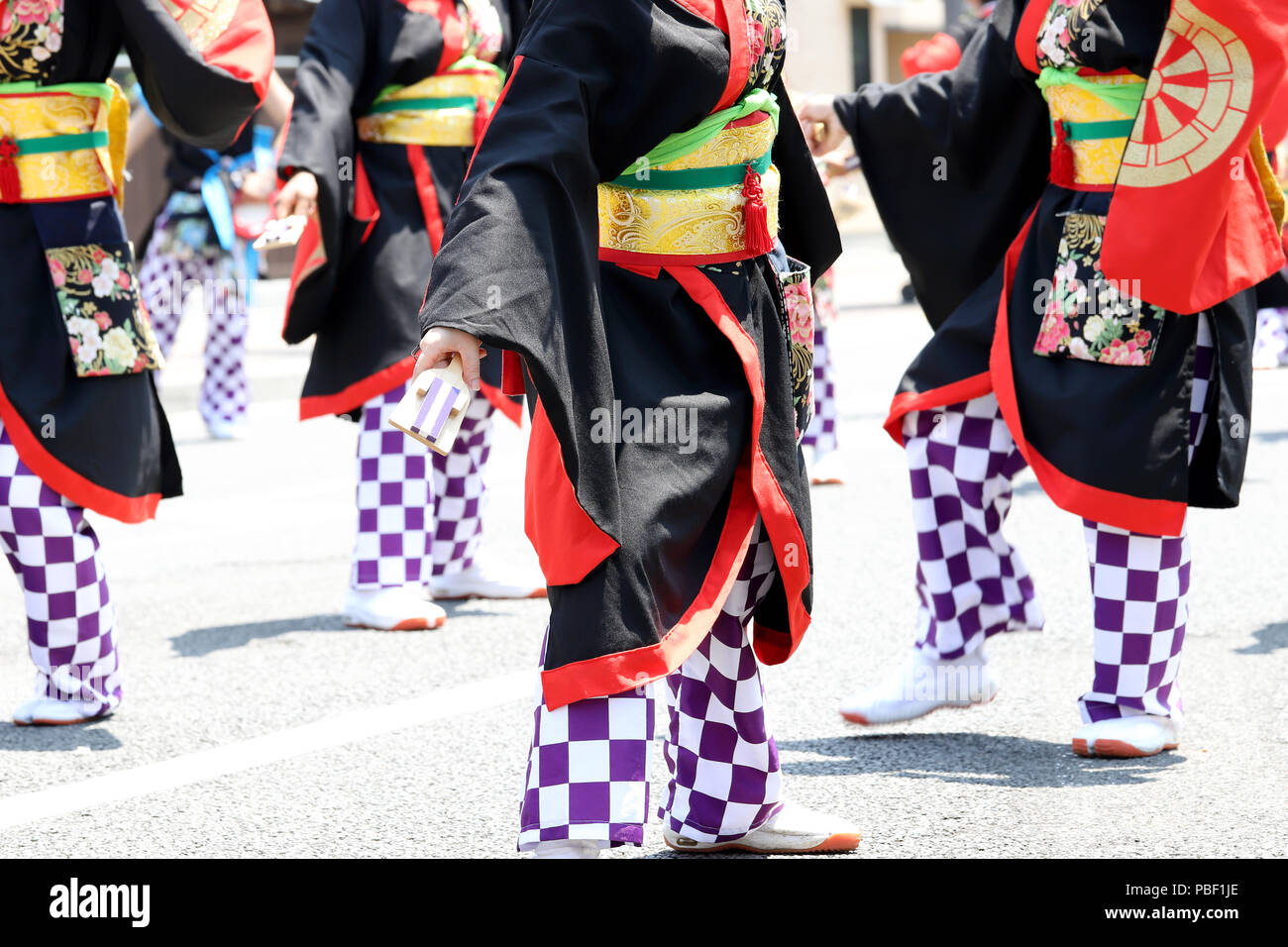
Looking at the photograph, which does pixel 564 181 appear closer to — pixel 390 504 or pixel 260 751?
pixel 260 751

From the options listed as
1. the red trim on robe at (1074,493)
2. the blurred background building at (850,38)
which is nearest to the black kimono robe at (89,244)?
the red trim on robe at (1074,493)

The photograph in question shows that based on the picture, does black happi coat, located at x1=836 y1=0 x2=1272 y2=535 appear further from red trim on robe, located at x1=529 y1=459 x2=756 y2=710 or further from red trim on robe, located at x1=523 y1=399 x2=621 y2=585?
red trim on robe, located at x1=523 y1=399 x2=621 y2=585

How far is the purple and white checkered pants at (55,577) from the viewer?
3.71 metres

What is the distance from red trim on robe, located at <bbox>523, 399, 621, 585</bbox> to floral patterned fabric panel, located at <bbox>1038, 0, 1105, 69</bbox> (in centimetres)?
140

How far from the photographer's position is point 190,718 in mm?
3955

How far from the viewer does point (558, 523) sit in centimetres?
248

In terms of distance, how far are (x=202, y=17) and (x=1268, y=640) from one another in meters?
2.93

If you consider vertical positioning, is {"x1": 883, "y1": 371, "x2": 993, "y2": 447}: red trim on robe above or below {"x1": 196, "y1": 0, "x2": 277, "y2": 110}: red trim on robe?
below

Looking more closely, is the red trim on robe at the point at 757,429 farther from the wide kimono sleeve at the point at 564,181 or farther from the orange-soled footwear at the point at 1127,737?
the orange-soled footwear at the point at 1127,737

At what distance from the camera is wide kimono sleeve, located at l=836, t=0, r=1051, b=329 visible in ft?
12.0

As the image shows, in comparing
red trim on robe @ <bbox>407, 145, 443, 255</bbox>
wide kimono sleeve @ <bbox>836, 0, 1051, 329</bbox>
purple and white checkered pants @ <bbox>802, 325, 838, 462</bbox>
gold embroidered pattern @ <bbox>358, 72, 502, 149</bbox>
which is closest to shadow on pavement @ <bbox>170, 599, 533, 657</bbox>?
red trim on robe @ <bbox>407, 145, 443, 255</bbox>

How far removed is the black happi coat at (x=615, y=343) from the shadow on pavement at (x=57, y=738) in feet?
5.29

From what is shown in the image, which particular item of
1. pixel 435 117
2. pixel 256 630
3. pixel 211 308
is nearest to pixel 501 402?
pixel 435 117

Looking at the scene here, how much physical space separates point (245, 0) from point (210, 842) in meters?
1.91
